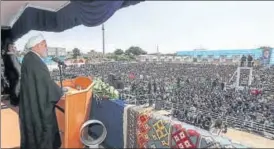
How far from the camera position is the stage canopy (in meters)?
1.64

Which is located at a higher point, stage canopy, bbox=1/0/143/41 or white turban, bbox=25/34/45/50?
stage canopy, bbox=1/0/143/41

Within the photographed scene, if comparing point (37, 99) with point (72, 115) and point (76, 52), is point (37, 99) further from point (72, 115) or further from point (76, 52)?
A: point (76, 52)

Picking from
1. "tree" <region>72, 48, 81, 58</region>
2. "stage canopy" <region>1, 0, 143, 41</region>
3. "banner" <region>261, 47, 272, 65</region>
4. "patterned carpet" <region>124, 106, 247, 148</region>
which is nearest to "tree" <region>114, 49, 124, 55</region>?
"stage canopy" <region>1, 0, 143, 41</region>

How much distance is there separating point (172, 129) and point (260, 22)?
0.70 meters

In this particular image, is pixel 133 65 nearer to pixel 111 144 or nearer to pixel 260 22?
pixel 111 144

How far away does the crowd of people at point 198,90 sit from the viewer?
5.15 ft

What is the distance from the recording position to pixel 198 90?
2.29 m

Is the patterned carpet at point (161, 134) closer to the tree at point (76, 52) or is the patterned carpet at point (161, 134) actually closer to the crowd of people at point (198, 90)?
the crowd of people at point (198, 90)

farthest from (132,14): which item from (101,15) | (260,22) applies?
(260,22)

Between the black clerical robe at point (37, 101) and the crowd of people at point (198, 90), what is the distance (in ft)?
0.88

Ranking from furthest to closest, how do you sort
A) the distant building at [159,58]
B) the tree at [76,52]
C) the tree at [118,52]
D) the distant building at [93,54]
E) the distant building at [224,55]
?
the tree at [76,52] → the distant building at [93,54] → the tree at [118,52] → the distant building at [159,58] → the distant building at [224,55]

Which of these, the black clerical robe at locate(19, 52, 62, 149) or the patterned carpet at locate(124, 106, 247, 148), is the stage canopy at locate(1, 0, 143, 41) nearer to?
the black clerical robe at locate(19, 52, 62, 149)

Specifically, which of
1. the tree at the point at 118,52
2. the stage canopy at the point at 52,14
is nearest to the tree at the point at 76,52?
the stage canopy at the point at 52,14

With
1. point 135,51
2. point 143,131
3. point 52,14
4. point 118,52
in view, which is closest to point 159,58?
point 135,51
